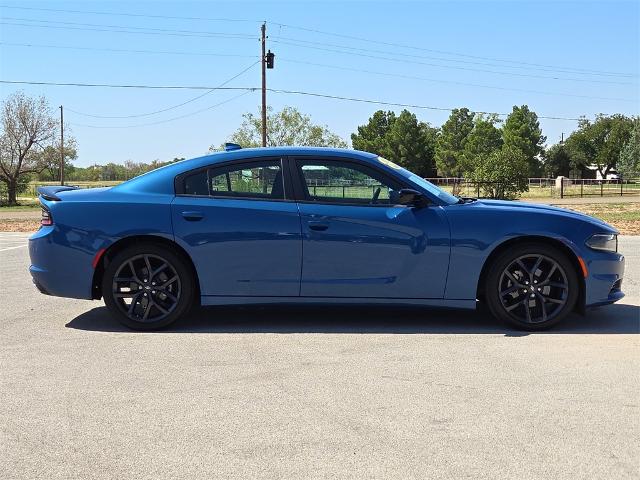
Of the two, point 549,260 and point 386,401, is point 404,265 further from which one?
point 386,401

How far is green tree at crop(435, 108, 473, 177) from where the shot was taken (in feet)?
302

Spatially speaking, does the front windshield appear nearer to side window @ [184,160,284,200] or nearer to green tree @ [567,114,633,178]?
side window @ [184,160,284,200]

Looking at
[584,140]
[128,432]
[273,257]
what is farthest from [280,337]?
[584,140]

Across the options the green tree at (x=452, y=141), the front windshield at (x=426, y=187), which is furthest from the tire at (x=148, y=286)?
the green tree at (x=452, y=141)

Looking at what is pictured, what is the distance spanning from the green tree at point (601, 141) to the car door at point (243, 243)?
105 meters

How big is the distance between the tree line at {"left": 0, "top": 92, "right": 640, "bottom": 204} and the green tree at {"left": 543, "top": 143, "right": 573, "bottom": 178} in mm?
149

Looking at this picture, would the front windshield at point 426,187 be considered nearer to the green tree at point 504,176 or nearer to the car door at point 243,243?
the car door at point 243,243

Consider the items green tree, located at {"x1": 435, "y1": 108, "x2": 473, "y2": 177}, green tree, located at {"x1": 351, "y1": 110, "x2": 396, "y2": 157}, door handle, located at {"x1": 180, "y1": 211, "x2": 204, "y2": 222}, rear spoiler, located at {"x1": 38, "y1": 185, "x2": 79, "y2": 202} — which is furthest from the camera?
green tree, located at {"x1": 351, "y1": 110, "x2": 396, "y2": 157}

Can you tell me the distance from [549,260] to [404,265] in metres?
1.19

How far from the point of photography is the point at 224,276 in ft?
18.4

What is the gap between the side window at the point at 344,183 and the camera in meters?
5.67

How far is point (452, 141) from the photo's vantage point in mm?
92875

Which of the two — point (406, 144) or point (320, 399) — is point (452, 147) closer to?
point (406, 144)

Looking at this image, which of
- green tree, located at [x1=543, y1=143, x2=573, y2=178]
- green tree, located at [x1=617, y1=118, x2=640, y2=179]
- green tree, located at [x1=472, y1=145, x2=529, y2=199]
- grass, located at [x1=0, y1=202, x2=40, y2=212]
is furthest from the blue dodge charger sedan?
green tree, located at [x1=543, y1=143, x2=573, y2=178]
